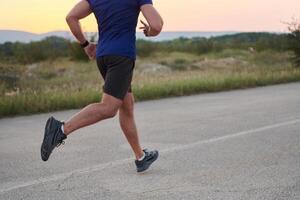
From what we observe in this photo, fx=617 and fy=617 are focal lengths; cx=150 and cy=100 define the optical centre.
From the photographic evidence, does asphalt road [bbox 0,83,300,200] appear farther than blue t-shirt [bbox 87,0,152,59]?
No

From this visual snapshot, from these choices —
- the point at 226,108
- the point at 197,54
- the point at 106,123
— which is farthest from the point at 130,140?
the point at 197,54

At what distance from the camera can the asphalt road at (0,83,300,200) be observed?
4945 mm

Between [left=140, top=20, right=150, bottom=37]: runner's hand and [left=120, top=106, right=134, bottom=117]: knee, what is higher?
[left=140, top=20, right=150, bottom=37]: runner's hand

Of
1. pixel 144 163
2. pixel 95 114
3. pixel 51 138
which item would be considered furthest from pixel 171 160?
pixel 51 138

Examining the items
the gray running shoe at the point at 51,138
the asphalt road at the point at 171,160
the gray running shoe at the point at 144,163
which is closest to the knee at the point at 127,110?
the gray running shoe at the point at 144,163

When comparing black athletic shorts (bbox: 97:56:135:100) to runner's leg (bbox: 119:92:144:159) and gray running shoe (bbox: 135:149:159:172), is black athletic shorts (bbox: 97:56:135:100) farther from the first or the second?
gray running shoe (bbox: 135:149:159:172)

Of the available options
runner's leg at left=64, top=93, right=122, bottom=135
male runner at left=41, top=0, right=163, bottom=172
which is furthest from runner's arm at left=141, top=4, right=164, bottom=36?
runner's leg at left=64, top=93, right=122, bottom=135

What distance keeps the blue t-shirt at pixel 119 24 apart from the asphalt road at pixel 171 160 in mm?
1139

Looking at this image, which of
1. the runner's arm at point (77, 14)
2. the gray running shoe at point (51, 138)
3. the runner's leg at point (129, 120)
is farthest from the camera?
the runner's leg at point (129, 120)

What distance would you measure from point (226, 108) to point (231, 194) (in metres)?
6.84

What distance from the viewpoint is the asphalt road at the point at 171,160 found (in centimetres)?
494

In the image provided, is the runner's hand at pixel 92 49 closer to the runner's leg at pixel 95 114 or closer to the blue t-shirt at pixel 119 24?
the blue t-shirt at pixel 119 24

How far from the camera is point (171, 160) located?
630cm

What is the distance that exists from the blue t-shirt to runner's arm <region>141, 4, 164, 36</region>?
0.27ft
